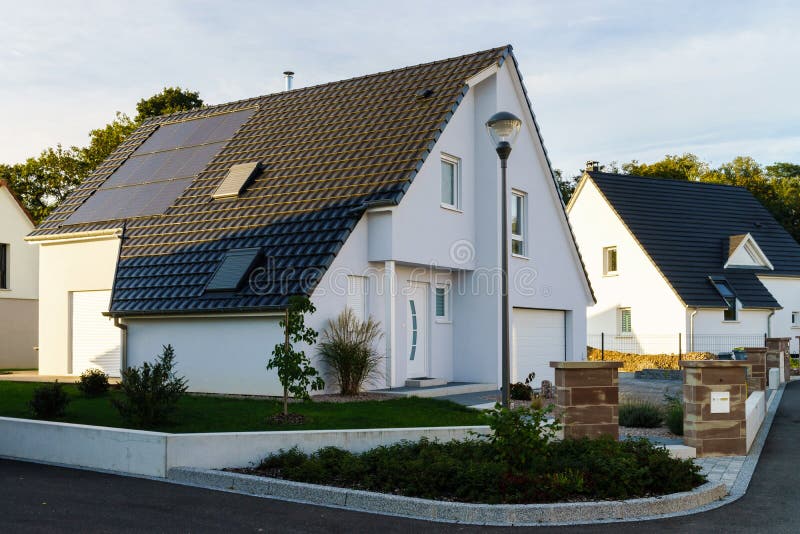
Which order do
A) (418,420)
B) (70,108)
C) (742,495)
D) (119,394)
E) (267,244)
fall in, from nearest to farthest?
(742,495) → (418,420) → (119,394) → (267,244) → (70,108)

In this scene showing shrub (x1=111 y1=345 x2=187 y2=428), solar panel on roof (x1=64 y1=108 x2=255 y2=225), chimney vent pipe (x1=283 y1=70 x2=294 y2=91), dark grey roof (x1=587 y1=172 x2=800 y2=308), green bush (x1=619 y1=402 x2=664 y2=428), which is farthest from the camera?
dark grey roof (x1=587 y1=172 x2=800 y2=308)

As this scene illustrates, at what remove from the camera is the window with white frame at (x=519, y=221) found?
874 inches

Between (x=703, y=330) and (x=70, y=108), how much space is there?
24.9 metres

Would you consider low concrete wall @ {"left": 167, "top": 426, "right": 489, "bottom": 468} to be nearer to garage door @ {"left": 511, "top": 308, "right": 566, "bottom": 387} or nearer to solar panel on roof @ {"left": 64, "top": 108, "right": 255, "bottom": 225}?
garage door @ {"left": 511, "top": 308, "right": 566, "bottom": 387}

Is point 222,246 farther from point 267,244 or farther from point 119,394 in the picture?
point 119,394

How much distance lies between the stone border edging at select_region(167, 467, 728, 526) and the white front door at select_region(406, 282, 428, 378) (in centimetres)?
936

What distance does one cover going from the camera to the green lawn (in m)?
12.9

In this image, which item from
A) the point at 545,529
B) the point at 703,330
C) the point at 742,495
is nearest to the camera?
the point at 545,529

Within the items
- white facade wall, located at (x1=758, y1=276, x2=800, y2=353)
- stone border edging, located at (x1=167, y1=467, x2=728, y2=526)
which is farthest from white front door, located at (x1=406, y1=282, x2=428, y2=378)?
white facade wall, located at (x1=758, y1=276, x2=800, y2=353)

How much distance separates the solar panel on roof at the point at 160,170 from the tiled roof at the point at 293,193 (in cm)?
41

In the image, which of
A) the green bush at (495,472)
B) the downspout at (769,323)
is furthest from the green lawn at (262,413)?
the downspout at (769,323)

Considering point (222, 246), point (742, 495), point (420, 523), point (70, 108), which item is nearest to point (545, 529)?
point (420, 523)

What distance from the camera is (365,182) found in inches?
719

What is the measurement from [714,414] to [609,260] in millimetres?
26823
